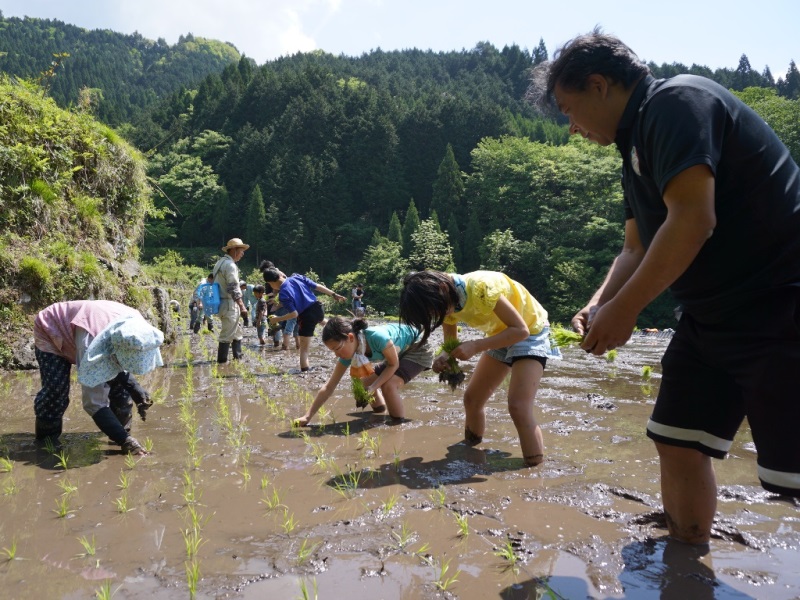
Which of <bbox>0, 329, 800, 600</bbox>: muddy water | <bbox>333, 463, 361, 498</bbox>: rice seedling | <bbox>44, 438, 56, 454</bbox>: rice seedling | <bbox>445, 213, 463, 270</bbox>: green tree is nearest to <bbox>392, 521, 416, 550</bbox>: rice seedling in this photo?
<bbox>0, 329, 800, 600</bbox>: muddy water

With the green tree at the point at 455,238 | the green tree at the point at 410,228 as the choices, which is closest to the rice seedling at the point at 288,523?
the green tree at the point at 455,238

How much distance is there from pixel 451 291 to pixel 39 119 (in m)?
8.15

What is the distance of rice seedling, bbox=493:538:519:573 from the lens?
93.0 inches

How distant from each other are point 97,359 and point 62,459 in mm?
706

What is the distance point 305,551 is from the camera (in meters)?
2.54

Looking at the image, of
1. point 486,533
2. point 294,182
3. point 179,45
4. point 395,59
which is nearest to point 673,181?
point 486,533

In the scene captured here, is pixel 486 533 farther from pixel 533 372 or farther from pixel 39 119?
pixel 39 119

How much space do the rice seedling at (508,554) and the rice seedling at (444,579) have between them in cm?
21

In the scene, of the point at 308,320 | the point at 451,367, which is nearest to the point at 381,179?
the point at 308,320

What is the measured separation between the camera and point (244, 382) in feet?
24.2

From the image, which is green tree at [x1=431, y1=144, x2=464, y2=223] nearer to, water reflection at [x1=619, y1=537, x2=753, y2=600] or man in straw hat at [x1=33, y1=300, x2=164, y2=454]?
man in straw hat at [x1=33, y1=300, x2=164, y2=454]

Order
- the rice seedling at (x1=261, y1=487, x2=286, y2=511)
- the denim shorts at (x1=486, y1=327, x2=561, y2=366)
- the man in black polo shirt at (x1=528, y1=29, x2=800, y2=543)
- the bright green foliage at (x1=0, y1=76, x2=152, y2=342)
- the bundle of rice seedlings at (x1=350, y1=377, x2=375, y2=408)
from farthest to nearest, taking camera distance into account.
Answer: the bright green foliage at (x1=0, y1=76, x2=152, y2=342)
the bundle of rice seedlings at (x1=350, y1=377, x2=375, y2=408)
the denim shorts at (x1=486, y1=327, x2=561, y2=366)
the rice seedling at (x1=261, y1=487, x2=286, y2=511)
the man in black polo shirt at (x1=528, y1=29, x2=800, y2=543)

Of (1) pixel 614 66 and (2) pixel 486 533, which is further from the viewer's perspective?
(2) pixel 486 533

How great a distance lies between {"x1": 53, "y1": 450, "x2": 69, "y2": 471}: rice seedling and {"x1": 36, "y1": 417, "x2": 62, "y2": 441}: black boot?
312 millimetres
